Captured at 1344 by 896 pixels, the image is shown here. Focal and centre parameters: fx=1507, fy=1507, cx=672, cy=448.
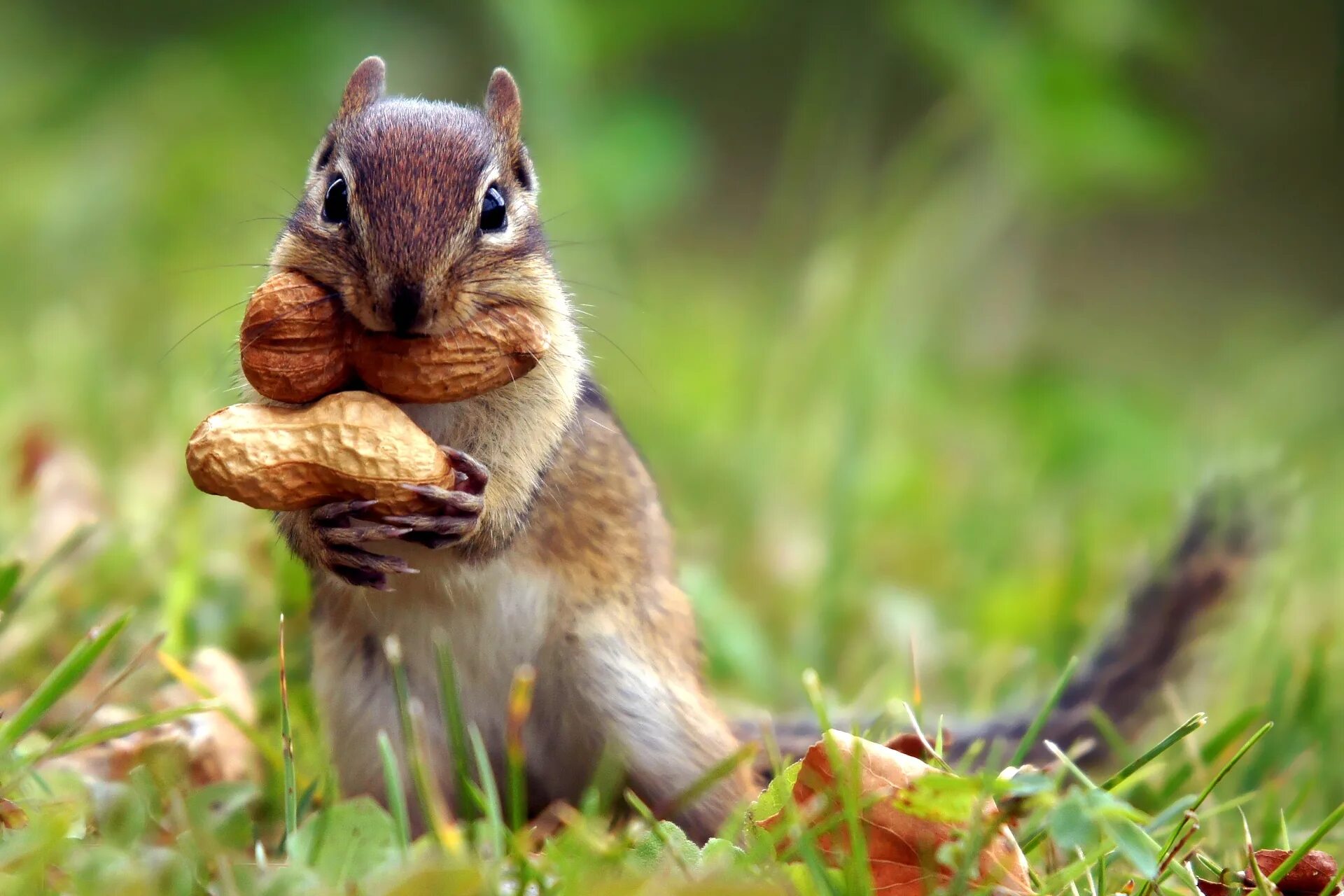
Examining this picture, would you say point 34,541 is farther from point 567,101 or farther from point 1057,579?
point 567,101

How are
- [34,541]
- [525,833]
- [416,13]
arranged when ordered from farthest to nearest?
[416,13] → [34,541] → [525,833]

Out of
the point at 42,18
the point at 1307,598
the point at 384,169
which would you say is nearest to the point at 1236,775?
the point at 1307,598

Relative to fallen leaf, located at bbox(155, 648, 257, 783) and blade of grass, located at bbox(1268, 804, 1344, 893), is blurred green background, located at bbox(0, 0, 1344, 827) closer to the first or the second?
fallen leaf, located at bbox(155, 648, 257, 783)

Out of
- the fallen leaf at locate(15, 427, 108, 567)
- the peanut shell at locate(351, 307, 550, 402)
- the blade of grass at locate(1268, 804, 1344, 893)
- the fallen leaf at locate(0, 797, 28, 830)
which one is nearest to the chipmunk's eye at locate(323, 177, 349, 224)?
the peanut shell at locate(351, 307, 550, 402)

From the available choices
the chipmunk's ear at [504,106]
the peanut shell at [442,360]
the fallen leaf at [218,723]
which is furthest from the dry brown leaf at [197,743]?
the chipmunk's ear at [504,106]

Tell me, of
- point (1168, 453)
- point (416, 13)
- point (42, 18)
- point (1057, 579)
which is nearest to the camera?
point (1057, 579)

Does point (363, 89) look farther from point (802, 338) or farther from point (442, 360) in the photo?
point (802, 338)

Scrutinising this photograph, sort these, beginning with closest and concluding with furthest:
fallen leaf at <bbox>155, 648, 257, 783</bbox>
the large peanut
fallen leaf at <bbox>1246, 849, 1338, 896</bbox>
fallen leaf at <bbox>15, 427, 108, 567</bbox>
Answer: fallen leaf at <bbox>1246, 849, 1338, 896</bbox>
the large peanut
fallen leaf at <bbox>155, 648, 257, 783</bbox>
fallen leaf at <bbox>15, 427, 108, 567</bbox>
